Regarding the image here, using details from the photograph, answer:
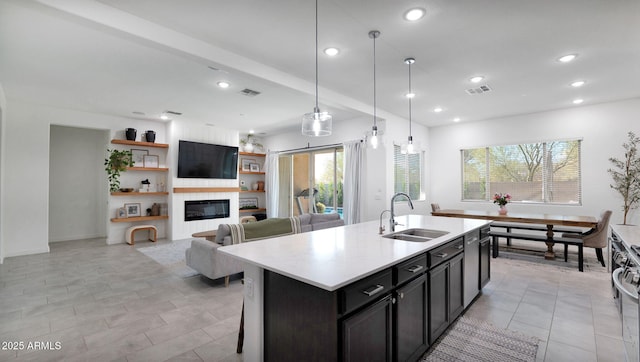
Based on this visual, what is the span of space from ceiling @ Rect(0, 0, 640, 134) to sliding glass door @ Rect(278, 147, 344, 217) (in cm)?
204

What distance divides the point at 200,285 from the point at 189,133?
15.1 ft

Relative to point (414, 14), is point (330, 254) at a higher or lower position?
lower

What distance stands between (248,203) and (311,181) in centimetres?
253

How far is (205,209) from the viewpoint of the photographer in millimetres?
7465

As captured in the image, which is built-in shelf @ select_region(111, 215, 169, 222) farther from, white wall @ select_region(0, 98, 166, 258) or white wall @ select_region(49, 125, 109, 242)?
white wall @ select_region(49, 125, 109, 242)

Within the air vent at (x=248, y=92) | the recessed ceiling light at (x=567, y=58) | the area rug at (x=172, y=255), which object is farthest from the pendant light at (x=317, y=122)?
the recessed ceiling light at (x=567, y=58)

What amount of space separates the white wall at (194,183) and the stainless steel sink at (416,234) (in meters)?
5.89

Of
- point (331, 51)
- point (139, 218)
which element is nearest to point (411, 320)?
point (331, 51)

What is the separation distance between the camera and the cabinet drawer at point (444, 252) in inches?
85.6

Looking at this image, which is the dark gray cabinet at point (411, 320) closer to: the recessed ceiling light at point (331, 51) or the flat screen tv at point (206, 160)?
the recessed ceiling light at point (331, 51)

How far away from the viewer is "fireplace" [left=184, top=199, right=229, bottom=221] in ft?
23.4

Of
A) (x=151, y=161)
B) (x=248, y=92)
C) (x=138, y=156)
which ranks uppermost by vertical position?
(x=248, y=92)

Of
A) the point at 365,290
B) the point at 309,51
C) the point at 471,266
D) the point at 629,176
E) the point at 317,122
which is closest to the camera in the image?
the point at 365,290

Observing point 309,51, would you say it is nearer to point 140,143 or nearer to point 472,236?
point 472,236
